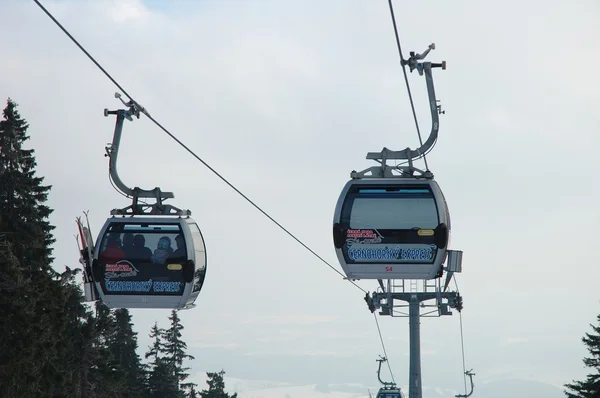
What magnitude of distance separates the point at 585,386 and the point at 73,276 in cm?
2615

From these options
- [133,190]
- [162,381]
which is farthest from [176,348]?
[133,190]

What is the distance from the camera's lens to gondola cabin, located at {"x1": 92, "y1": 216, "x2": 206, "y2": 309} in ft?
66.2

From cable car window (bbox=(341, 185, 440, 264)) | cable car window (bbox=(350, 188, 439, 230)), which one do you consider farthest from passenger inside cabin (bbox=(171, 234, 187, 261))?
cable car window (bbox=(350, 188, 439, 230))

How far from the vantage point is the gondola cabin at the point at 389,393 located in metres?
57.7

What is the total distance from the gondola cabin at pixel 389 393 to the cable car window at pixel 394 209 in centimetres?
3902

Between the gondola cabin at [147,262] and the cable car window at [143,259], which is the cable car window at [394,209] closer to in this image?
the gondola cabin at [147,262]

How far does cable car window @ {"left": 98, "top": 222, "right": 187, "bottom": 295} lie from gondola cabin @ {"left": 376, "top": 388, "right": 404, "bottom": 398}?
38805mm

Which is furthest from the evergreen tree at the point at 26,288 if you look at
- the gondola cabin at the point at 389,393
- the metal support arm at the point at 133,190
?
the metal support arm at the point at 133,190

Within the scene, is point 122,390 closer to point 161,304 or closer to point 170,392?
point 170,392

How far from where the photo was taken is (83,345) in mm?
59188

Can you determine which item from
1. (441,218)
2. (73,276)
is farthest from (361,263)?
(73,276)

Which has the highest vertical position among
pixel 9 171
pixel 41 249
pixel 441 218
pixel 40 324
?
pixel 9 171

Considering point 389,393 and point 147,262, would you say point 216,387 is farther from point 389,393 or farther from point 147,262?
point 147,262

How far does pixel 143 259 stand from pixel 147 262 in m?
0.09
